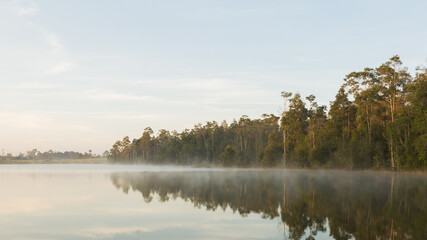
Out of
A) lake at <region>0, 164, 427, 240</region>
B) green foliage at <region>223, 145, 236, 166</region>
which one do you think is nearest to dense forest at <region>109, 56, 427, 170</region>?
green foliage at <region>223, 145, 236, 166</region>

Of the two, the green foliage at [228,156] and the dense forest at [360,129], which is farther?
the green foliage at [228,156]

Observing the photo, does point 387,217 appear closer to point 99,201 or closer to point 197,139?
point 99,201

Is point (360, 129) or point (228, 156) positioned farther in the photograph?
point (228, 156)

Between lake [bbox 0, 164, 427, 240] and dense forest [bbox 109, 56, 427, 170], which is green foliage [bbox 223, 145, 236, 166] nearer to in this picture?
dense forest [bbox 109, 56, 427, 170]

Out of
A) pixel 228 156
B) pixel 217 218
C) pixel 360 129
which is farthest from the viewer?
pixel 228 156

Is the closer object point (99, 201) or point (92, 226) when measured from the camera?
point (92, 226)

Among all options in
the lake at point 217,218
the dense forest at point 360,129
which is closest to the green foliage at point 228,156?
the dense forest at point 360,129

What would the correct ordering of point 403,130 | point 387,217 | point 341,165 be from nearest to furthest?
point 387,217
point 403,130
point 341,165

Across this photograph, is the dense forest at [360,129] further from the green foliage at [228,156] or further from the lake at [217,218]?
the lake at [217,218]

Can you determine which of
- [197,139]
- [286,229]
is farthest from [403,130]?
[197,139]

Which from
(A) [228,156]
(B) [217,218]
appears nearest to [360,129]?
(A) [228,156]

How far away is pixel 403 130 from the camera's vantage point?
188 feet

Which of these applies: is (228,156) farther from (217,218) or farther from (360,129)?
(217,218)

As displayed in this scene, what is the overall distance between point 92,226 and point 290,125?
7437 cm
